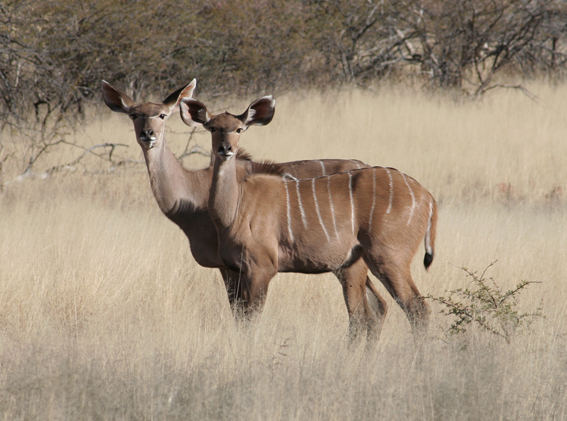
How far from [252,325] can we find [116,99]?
5.61ft

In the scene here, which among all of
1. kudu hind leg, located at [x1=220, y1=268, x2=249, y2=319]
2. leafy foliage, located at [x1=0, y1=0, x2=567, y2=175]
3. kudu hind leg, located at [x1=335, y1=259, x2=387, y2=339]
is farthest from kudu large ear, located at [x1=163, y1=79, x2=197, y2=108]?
leafy foliage, located at [x1=0, y1=0, x2=567, y2=175]

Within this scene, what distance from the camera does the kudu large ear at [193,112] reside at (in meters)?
4.93

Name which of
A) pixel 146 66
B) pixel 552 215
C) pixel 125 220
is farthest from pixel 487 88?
pixel 125 220

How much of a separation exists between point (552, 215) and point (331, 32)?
756 cm

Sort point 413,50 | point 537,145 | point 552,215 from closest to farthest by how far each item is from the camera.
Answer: point 552,215 < point 537,145 < point 413,50

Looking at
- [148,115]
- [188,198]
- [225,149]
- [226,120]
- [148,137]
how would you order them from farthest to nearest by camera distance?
[188,198], [148,115], [148,137], [226,120], [225,149]

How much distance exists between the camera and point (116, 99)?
18.0 ft

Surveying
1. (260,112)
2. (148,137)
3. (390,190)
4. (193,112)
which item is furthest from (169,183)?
(390,190)

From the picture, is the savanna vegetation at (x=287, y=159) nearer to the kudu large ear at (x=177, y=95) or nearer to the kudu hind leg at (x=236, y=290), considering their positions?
the kudu hind leg at (x=236, y=290)

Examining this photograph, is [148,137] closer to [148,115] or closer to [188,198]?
[148,115]

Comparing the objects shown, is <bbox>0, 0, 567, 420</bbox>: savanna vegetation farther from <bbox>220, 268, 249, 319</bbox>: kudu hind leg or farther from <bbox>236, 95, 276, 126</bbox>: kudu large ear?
<bbox>236, 95, 276, 126</bbox>: kudu large ear

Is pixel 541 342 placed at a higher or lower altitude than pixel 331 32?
lower

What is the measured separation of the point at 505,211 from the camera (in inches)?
346

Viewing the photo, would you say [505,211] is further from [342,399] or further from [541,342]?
[342,399]
